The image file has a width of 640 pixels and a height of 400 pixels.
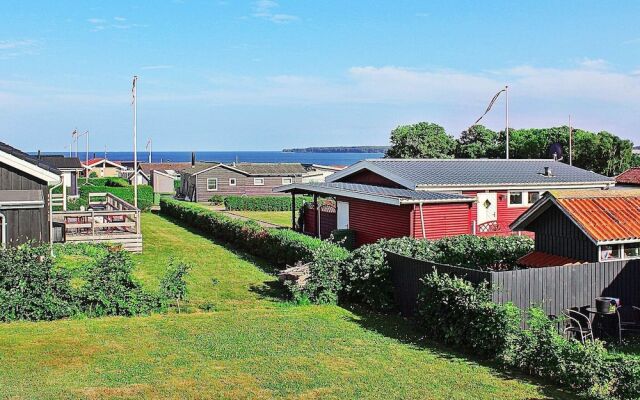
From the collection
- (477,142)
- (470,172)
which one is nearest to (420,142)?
(477,142)

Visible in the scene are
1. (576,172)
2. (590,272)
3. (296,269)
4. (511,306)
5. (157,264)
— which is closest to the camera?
(511,306)

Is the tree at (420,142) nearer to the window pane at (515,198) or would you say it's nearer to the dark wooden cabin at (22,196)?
the window pane at (515,198)

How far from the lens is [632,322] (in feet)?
47.5

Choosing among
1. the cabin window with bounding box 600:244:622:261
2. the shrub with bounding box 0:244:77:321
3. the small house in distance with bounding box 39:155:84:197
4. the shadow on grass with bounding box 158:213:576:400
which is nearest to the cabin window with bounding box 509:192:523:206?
the shadow on grass with bounding box 158:213:576:400

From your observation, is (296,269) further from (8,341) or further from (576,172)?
(576,172)

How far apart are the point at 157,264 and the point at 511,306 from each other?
1526cm

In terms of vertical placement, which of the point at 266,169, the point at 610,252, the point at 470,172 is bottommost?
the point at 610,252

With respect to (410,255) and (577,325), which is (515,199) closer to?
(410,255)

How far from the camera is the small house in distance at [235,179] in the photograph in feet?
218

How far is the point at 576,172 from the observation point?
34062 millimetres

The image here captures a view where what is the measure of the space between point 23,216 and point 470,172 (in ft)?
61.8

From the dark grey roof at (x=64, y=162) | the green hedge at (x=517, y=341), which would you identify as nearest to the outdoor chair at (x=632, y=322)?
the green hedge at (x=517, y=341)

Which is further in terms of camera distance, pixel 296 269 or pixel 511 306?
pixel 296 269

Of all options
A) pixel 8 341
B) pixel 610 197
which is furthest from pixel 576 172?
pixel 8 341
